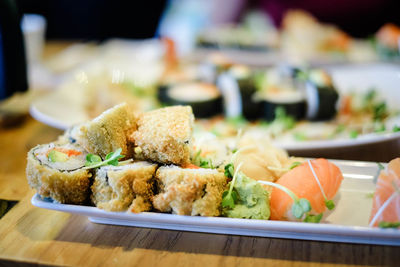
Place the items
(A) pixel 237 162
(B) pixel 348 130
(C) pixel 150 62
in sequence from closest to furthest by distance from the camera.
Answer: (A) pixel 237 162
(B) pixel 348 130
(C) pixel 150 62

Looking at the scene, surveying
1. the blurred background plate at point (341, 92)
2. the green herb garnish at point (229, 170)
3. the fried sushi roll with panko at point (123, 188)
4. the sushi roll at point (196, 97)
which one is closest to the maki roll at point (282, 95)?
the blurred background plate at point (341, 92)

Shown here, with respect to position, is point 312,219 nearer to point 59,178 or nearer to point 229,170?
point 229,170

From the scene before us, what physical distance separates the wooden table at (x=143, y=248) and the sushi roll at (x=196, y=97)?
4.90ft

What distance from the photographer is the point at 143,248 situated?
127cm

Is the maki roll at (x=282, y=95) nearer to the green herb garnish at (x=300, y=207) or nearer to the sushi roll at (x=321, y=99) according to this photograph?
the sushi roll at (x=321, y=99)

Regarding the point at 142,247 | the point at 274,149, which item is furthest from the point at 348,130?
the point at 142,247

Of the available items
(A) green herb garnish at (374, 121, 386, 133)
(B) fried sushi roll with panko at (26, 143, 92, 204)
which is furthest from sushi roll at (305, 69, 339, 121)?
(B) fried sushi roll with panko at (26, 143, 92, 204)

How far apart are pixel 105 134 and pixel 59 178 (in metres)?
0.22

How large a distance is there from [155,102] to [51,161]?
1650mm

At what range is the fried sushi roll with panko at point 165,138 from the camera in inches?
53.1

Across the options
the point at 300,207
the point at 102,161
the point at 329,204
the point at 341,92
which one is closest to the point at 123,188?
the point at 102,161

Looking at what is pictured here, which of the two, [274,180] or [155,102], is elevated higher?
[274,180]

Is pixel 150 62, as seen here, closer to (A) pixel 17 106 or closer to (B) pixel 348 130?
(A) pixel 17 106

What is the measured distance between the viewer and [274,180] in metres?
1.54
